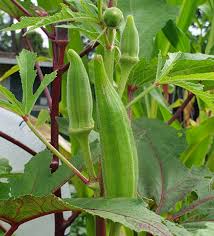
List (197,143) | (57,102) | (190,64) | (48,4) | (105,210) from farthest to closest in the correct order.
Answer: (197,143), (48,4), (57,102), (190,64), (105,210)

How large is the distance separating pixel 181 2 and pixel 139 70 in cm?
49

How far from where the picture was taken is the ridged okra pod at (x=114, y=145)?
0.39 m

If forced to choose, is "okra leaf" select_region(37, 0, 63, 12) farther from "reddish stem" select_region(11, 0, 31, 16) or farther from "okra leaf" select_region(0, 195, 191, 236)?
"okra leaf" select_region(0, 195, 191, 236)

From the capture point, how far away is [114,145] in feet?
1.29

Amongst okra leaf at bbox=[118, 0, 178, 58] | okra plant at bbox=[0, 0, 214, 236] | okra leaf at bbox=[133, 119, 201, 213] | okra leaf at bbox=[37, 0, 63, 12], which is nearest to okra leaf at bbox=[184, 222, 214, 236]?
okra plant at bbox=[0, 0, 214, 236]

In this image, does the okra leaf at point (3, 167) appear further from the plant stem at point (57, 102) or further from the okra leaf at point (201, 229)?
Result: the okra leaf at point (201, 229)

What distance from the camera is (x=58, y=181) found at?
0.46m

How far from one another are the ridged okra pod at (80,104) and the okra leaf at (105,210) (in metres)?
0.05

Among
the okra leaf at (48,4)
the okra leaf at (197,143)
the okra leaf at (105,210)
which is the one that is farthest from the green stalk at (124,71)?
the okra leaf at (197,143)

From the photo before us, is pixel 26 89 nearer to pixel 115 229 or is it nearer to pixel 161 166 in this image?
pixel 115 229

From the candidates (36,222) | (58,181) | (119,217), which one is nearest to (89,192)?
(36,222)

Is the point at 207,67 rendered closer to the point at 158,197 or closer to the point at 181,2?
the point at 158,197

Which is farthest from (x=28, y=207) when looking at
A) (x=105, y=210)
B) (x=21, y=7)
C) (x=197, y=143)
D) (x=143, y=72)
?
A: (x=197, y=143)

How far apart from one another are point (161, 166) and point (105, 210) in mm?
253
